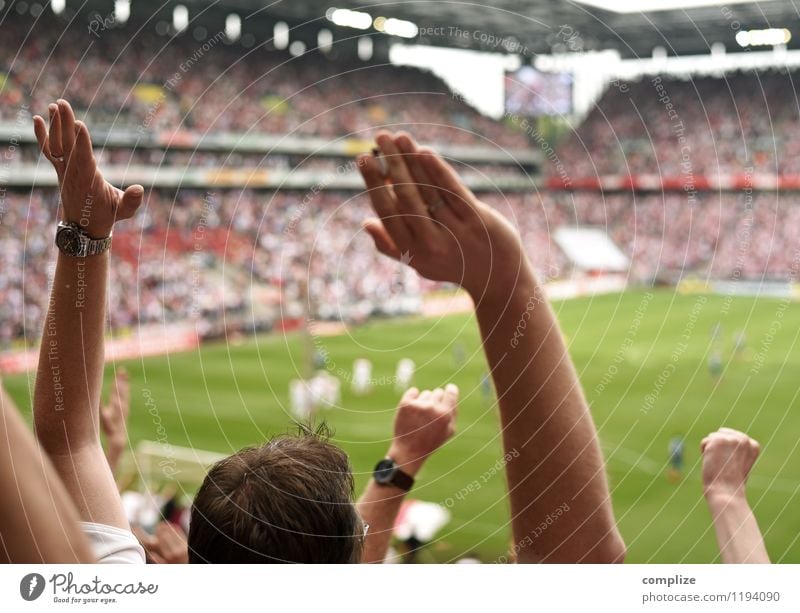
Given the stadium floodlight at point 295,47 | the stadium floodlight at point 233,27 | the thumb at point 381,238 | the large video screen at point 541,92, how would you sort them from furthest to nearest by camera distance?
the stadium floodlight at point 295,47 < the large video screen at point 541,92 < the stadium floodlight at point 233,27 < the thumb at point 381,238

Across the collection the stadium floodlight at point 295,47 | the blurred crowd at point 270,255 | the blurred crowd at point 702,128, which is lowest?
the blurred crowd at point 270,255

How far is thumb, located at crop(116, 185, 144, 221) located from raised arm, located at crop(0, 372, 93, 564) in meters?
0.90

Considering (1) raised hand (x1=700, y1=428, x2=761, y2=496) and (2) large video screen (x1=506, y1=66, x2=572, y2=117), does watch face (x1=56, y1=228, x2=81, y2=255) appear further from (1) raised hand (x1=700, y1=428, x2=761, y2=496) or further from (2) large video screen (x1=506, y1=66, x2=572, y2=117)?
(2) large video screen (x1=506, y1=66, x2=572, y2=117)

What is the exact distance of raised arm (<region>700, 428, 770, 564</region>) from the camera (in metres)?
1.81

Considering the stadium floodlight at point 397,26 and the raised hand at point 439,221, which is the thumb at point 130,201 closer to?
the raised hand at point 439,221

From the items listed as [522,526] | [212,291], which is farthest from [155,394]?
[522,526]

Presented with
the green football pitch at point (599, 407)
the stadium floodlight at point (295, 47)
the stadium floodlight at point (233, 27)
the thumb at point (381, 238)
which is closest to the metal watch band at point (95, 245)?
the thumb at point (381, 238)

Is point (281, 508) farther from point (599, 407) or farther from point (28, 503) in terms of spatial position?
point (599, 407)

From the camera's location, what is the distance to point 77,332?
1795 mm

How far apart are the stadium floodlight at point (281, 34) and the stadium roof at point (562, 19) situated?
1.60 ft

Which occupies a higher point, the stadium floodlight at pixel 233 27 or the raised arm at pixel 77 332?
the stadium floodlight at pixel 233 27

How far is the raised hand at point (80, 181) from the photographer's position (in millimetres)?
1576

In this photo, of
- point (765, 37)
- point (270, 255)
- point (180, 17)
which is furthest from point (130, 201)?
point (270, 255)

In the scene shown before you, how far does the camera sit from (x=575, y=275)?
2642cm
